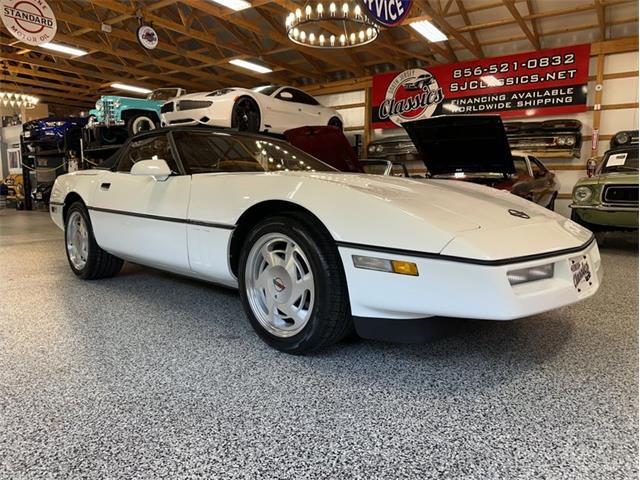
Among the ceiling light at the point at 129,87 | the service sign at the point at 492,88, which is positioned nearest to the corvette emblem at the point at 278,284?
the service sign at the point at 492,88

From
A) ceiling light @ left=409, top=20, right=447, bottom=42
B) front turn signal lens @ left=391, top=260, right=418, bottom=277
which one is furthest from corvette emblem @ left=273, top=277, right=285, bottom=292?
ceiling light @ left=409, top=20, right=447, bottom=42

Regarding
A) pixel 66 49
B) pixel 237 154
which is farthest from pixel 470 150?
pixel 66 49

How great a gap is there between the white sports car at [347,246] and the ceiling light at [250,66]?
9447 millimetres

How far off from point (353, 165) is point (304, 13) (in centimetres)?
272

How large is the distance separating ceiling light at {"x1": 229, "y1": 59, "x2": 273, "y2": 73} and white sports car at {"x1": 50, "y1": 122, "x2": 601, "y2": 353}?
9.45 meters

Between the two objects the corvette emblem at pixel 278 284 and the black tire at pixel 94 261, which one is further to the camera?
the black tire at pixel 94 261

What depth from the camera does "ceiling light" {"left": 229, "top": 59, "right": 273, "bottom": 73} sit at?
11.3 metres

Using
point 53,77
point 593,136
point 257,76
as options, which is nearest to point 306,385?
point 593,136

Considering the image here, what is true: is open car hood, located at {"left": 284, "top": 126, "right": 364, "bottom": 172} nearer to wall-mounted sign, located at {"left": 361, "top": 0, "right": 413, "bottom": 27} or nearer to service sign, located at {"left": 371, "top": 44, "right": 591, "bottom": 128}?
wall-mounted sign, located at {"left": 361, "top": 0, "right": 413, "bottom": 27}

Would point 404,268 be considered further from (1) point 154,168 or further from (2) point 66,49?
(2) point 66,49

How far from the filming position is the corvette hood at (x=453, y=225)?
1.52 m

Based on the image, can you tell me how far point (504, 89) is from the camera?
961 centimetres

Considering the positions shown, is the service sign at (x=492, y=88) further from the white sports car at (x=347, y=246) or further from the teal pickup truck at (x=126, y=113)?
the white sports car at (x=347, y=246)

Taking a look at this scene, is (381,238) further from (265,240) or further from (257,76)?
(257,76)
